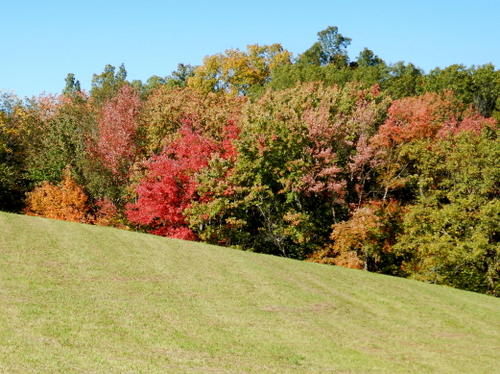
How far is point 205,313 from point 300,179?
23.1 m

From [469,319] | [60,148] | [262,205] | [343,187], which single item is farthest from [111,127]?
[469,319]

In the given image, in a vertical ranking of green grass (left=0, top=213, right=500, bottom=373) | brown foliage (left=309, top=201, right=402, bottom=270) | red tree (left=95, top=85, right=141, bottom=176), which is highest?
red tree (left=95, top=85, right=141, bottom=176)

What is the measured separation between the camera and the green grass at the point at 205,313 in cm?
1183

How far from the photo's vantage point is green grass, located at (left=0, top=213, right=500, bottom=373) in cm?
1183

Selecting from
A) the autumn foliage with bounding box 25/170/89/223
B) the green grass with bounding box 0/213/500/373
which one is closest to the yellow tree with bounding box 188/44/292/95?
the autumn foliage with bounding box 25/170/89/223

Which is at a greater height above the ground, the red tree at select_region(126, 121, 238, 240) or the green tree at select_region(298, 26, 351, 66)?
the green tree at select_region(298, 26, 351, 66)

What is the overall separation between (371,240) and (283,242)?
5.88 meters

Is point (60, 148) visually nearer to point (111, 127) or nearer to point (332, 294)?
point (111, 127)

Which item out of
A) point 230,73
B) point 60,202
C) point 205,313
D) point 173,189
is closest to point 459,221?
point 173,189

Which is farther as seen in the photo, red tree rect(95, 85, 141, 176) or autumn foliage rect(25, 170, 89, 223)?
red tree rect(95, 85, 141, 176)

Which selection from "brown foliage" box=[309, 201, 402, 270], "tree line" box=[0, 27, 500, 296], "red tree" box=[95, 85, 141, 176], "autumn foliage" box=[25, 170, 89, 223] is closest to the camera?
"tree line" box=[0, 27, 500, 296]

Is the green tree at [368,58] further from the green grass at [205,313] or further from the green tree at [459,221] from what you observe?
the green grass at [205,313]

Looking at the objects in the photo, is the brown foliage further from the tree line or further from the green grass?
the green grass

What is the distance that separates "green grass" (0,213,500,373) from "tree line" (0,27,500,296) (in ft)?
36.2
